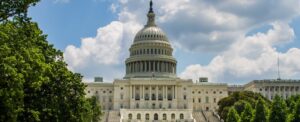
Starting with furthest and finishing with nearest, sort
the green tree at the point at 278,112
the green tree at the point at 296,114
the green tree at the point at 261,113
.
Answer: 1. the green tree at the point at 261,113
2. the green tree at the point at 296,114
3. the green tree at the point at 278,112

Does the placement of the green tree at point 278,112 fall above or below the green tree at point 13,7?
below

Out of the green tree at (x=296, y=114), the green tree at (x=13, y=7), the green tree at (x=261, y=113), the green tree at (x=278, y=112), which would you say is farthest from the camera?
the green tree at (x=261, y=113)

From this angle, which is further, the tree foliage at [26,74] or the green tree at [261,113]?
the green tree at [261,113]

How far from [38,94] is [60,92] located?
5048mm

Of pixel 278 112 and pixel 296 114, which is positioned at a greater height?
pixel 278 112

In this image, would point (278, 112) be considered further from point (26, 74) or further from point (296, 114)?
point (26, 74)

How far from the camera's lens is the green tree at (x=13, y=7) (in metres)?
37.0

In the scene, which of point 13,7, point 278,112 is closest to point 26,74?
point 13,7

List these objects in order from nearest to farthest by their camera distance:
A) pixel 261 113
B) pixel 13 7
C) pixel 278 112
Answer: pixel 13 7
pixel 278 112
pixel 261 113

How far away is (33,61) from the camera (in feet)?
138

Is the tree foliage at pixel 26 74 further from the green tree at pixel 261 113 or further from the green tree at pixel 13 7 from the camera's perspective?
the green tree at pixel 261 113

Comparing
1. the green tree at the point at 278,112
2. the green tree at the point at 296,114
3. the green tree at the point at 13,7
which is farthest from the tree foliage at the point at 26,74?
the green tree at the point at 296,114

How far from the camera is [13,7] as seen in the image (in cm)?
3750

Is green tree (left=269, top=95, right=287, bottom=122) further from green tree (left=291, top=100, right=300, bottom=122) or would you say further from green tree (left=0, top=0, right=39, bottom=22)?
green tree (left=0, top=0, right=39, bottom=22)
